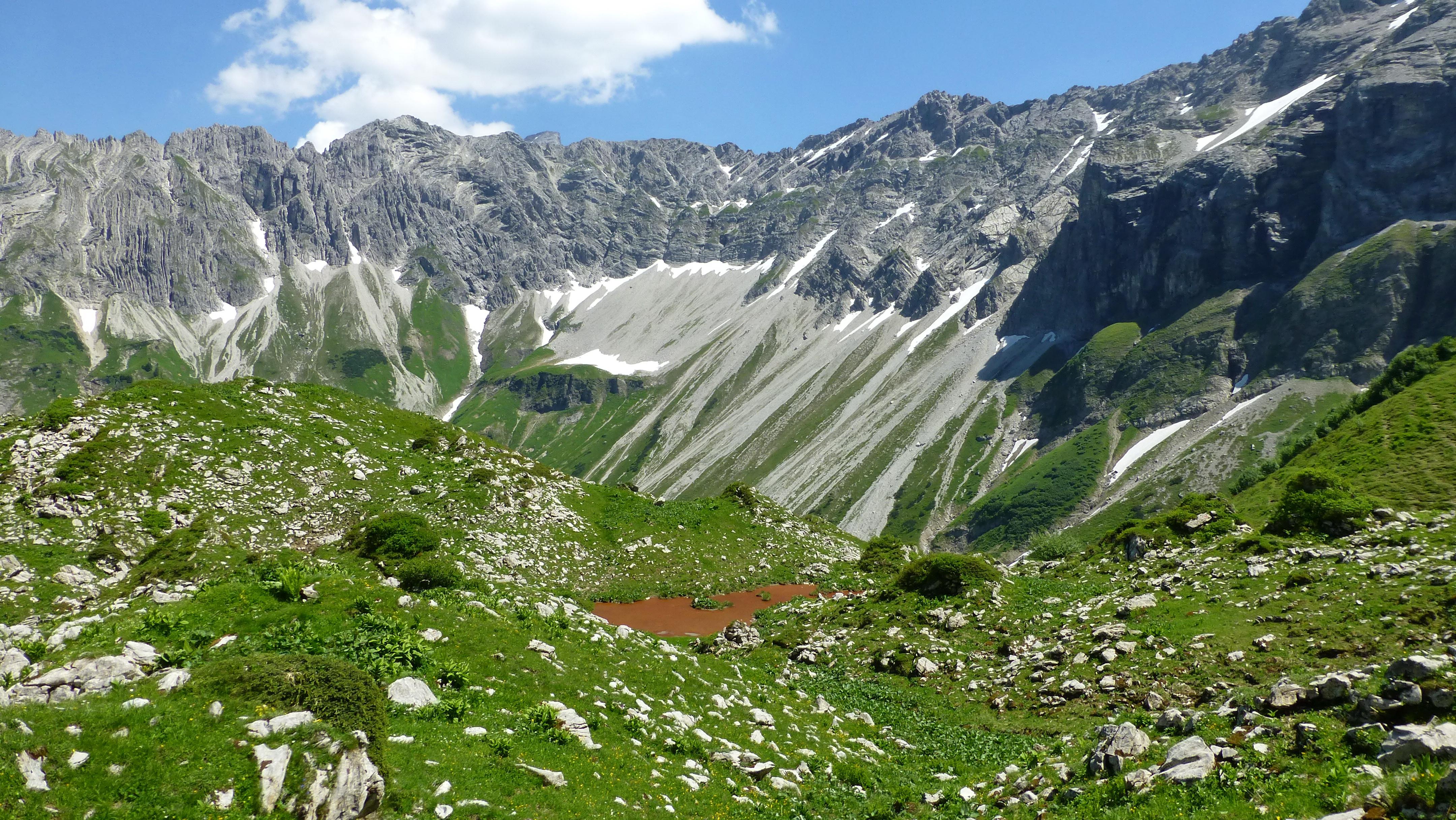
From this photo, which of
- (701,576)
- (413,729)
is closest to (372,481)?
(701,576)

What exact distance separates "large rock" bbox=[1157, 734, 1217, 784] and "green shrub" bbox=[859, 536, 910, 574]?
34.5 metres

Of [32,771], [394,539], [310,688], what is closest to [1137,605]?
[310,688]

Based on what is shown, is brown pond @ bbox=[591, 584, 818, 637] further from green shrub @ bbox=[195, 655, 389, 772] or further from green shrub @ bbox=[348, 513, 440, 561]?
green shrub @ bbox=[195, 655, 389, 772]

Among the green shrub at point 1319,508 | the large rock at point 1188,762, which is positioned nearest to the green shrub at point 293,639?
the large rock at point 1188,762

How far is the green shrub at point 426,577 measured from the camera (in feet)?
82.7

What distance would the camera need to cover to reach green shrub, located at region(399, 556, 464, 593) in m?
25.2

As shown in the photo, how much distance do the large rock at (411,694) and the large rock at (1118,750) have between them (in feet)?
48.6

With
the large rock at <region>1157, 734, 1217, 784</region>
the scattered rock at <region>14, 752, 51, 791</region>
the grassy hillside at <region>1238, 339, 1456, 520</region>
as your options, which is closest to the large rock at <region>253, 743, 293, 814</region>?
the scattered rock at <region>14, 752, 51, 791</region>

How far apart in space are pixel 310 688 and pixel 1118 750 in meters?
16.8

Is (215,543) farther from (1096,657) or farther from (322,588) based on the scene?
(1096,657)

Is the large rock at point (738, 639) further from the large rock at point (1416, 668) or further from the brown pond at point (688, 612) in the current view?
the large rock at point (1416, 668)

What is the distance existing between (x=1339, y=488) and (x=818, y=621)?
1050 inches

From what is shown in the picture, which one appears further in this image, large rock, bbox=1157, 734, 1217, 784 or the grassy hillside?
the grassy hillside

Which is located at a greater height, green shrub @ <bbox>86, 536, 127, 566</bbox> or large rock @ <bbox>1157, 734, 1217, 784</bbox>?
large rock @ <bbox>1157, 734, 1217, 784</bbox>
